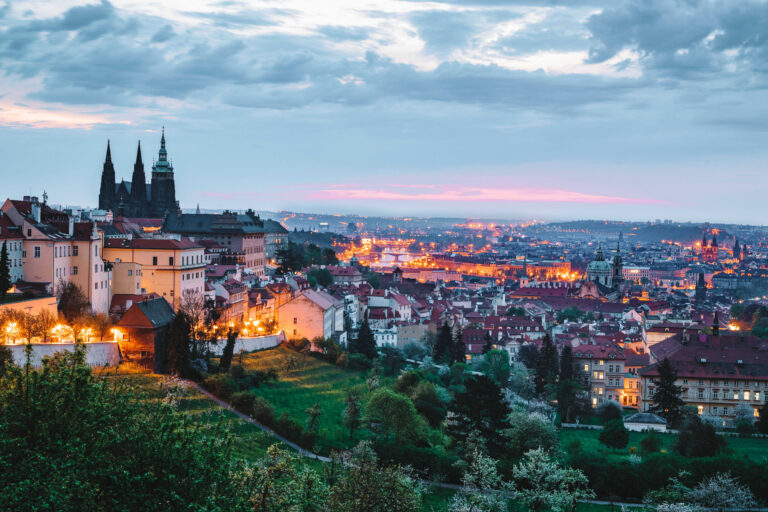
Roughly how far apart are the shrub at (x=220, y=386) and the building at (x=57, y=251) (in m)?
8.56

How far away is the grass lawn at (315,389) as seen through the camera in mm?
38750

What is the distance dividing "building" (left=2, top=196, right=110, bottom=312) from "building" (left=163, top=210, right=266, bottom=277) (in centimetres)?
3984

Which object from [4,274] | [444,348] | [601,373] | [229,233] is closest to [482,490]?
[4,274]

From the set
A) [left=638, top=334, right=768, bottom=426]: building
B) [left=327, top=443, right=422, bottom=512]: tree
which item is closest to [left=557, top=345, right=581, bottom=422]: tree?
[left=638, top=334, right=768, bottom=426]: building

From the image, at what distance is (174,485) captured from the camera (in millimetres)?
16328

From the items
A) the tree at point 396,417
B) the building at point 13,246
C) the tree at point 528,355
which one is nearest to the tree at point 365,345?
the tree at point 528,355

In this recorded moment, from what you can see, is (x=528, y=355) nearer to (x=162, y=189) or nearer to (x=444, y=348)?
(x=444, y=348)

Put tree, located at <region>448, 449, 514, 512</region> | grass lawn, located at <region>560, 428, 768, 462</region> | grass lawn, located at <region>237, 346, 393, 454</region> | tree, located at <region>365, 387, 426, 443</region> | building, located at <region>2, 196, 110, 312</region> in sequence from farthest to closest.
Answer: grass lawn, located at <region>560, 428, 768, 462</region>, building, located at <region>2, 196, 110, 312</region>, tree, located at <region>365, 387, 426, 443</region>, grass lawn, located at <region>237, 346, 393, 454</region>, tree, located at <region>448, 449, 514, 512</region>

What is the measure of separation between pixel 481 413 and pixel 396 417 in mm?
3840

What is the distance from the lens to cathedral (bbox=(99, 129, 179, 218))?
105562mm

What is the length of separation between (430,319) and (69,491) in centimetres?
7035

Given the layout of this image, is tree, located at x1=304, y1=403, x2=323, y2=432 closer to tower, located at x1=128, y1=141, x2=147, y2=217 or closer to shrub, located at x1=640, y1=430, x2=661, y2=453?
shrub, located at x1=640, y1=430, x2=661, y2=453

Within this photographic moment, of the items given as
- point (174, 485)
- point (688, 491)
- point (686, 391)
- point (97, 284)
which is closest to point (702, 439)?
point (688, 491)

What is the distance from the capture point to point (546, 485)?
31.6m
